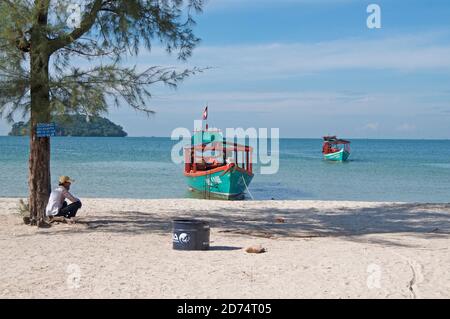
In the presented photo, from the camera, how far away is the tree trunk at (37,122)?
10375 millimetres

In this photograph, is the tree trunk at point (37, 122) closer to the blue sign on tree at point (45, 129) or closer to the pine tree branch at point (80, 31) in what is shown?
the blue sign on tree at point (45, 129)

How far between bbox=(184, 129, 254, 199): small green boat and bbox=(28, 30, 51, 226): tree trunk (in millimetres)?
12407

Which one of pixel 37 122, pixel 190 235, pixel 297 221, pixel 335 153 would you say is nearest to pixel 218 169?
pixel 297 221

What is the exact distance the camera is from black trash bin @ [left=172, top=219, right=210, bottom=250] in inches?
352

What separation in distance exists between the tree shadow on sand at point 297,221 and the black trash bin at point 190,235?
6.66 feet

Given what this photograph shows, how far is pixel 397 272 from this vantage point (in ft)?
24.6

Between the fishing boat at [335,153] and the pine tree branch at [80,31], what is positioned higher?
the pine tree branch at [80,31]

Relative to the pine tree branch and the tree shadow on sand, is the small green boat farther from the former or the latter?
the pine tree branch

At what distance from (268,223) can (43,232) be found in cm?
440

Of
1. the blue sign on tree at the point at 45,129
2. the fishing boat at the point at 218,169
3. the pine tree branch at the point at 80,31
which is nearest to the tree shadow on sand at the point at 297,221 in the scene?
the blue sign on tree at the point at 45,129

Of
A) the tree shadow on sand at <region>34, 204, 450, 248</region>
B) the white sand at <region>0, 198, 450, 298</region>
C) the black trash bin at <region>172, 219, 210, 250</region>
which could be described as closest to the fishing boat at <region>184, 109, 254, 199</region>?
the tree shadow on sand at <region>34, 204, 450, 248</region>

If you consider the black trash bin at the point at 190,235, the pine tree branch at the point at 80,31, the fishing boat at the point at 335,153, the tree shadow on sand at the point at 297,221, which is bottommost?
the tree shadow on sand at the point at 297,221
